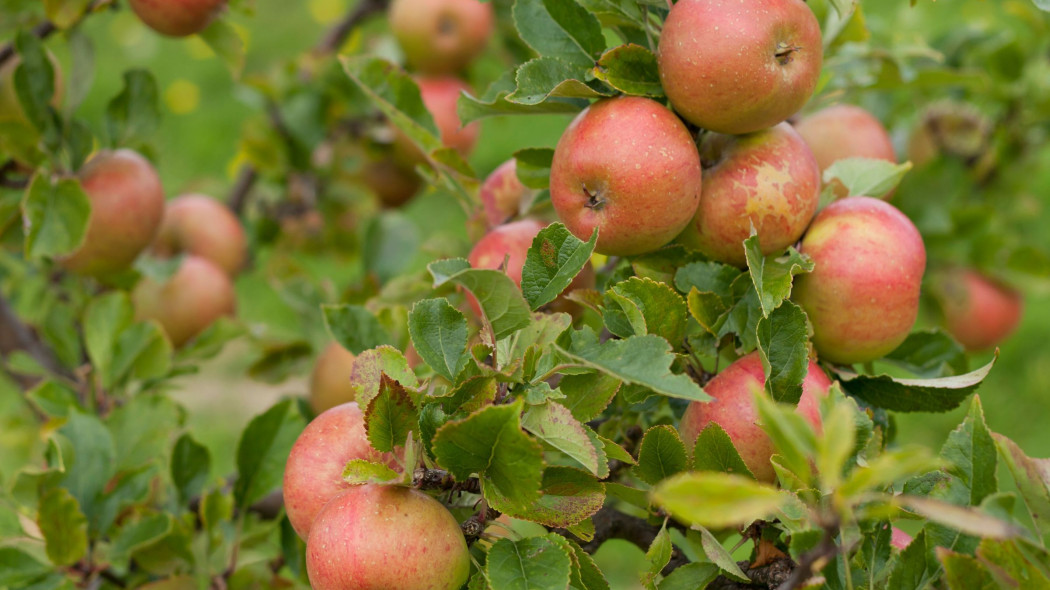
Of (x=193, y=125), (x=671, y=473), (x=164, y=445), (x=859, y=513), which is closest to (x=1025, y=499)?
(x=859, y=513)

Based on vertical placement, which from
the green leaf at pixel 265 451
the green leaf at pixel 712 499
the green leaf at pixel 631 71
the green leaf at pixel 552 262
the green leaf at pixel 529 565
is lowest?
the green leaf at pixel 265 451

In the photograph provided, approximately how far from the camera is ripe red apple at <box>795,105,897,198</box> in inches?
45.7

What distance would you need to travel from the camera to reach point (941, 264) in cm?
169

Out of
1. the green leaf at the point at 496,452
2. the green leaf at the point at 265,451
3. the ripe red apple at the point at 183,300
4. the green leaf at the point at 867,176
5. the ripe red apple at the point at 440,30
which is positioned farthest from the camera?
the ripe red apple at the point at 440,30

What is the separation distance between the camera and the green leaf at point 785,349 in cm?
75

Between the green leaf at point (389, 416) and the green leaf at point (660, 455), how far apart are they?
19 centimetres

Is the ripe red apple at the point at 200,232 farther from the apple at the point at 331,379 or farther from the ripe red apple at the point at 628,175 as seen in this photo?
the ripe red apple at the point at 628,175

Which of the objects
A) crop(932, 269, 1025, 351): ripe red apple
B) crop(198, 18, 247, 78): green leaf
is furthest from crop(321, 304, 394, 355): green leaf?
crop(932, 269, 1025, 351): ripe red apple

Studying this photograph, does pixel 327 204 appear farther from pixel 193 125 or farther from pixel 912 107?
pixel 193 125

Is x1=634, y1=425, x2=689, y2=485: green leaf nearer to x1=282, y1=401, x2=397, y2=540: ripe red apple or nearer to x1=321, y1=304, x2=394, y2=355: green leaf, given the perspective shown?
x1=282, y1=401, x2=397, y2=540: ripe red apple

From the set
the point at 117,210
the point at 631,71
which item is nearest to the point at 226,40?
the point at 117,210

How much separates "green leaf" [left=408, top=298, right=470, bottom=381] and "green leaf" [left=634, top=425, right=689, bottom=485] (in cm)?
16

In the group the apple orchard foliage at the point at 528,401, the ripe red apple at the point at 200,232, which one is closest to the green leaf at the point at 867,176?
the apple orchard foliage at the point at 528,401

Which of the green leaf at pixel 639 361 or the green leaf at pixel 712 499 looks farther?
the green leaf at pixel 639 361
